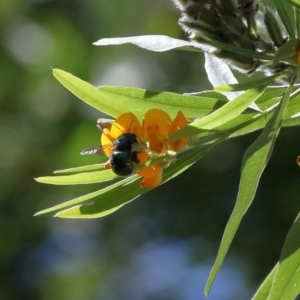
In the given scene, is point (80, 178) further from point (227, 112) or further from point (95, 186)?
point (95, 186)

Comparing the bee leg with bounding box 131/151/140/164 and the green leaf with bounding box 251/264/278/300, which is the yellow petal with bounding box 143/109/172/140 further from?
→ the green leaf with bounding box 251/264/278/300

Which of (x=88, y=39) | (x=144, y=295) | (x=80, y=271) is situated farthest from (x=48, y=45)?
(x=144, y=295)

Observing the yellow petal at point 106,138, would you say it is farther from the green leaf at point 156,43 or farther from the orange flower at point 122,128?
the green leaf at point 156,43

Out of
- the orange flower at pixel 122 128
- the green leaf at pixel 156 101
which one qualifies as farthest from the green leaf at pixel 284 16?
the orange flower at pixel 122 128

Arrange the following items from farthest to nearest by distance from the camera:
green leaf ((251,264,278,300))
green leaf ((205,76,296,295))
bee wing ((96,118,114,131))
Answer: green leaf ((251,264,278,300)) → bee wing ((96,118,114,131)) → green leaf ((205,76,296,295))

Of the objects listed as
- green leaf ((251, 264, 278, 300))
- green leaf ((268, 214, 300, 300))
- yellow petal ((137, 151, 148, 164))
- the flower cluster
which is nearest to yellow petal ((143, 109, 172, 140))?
the flower cluster

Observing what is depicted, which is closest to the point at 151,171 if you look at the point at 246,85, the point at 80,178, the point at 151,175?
the point at 151,175

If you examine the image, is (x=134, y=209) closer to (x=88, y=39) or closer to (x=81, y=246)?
(x=81, y=246)
